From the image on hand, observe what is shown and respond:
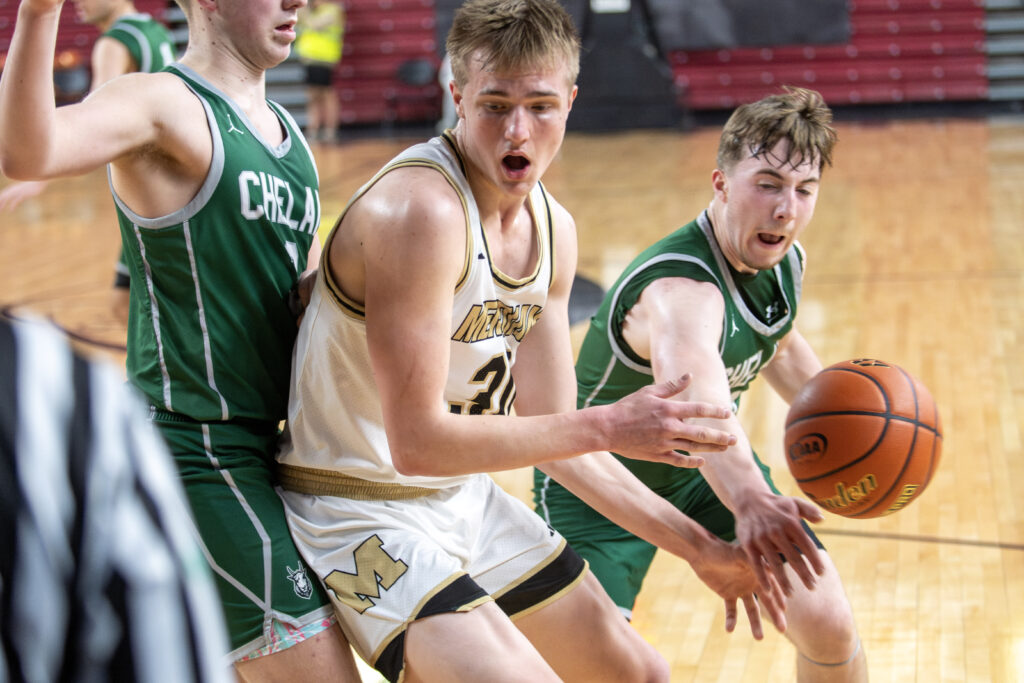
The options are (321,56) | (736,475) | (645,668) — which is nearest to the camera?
(645,668)

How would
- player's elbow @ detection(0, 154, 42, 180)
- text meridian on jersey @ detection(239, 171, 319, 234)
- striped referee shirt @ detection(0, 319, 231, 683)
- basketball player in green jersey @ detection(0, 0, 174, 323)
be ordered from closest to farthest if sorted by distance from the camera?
1. striped referee shirt @ detection(0, 319, 231, 683)
2. player's elbow @ detection(0, 154, 42, 180)
3. text meridian on jersey @ detection(239, 171, 319, 234)
4. basketball player in green jersey @ detection(0, 0, 174, 323)

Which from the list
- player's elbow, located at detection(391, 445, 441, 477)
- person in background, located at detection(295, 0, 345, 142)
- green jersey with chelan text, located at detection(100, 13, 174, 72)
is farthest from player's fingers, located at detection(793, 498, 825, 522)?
person in background, located at detection(295, 0, 345, 142)

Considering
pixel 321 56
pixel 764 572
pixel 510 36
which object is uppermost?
pixel 510 36

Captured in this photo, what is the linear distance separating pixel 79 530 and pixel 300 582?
1.34m

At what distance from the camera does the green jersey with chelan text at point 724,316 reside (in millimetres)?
2852

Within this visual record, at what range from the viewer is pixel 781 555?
88.7 inches

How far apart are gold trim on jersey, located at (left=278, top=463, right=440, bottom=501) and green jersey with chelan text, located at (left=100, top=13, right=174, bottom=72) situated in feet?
11.2

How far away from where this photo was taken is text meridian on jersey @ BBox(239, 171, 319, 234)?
2.19 meters

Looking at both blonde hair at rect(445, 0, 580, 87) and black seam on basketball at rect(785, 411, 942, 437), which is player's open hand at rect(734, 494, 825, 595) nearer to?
black seam on basketball at rect(785, 411, 942, 437)

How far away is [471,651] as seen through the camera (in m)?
1.89

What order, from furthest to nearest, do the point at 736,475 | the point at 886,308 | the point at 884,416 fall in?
the point at 886,308
the point at 884,416
the point at 736,475

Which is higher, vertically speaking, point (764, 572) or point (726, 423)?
point (726, 423)

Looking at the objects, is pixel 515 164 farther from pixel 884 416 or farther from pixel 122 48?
pixel 122 48

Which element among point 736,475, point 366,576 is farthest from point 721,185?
point 366,576
